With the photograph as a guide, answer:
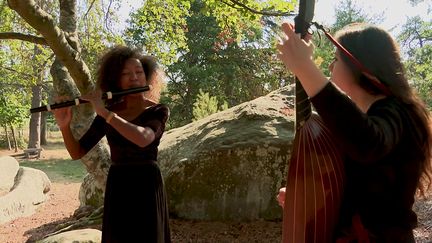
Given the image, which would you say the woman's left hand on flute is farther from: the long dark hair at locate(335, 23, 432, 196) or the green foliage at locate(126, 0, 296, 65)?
the green foliage at locate(126, 0, 296, 65)

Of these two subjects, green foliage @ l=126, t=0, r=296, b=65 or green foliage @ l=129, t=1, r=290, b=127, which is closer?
green foliage @ l=126, t=0, r=296, b=65

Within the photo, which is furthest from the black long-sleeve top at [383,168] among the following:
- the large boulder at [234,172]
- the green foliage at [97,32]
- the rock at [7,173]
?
the rock at [7,173]

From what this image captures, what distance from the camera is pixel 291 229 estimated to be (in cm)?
121

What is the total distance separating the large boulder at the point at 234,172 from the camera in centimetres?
450

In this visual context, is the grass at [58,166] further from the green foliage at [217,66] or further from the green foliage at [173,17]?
the green foliage at [173,17]

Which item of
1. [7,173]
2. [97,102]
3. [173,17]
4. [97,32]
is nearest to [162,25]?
[173,17]

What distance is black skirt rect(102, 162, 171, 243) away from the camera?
2539mm

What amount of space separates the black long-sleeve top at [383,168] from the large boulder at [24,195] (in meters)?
7.18

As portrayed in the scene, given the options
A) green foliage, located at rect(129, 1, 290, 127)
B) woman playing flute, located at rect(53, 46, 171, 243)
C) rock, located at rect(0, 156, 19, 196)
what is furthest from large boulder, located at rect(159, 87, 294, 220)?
green foliage, located at rect(129, 1, 290, 127)

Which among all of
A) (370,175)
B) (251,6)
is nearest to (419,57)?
(251,6)

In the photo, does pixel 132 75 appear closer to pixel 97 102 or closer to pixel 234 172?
pixel 97 102

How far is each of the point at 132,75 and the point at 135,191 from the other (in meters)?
0.77

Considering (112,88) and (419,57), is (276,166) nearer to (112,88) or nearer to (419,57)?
(112,88)

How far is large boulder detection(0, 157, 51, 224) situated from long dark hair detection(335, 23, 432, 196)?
7.24 meters
